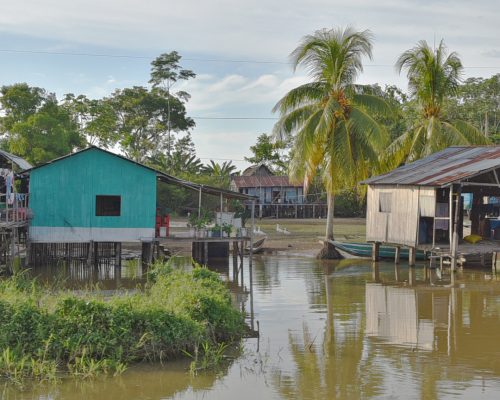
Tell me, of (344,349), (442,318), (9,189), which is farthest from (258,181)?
(344,349)

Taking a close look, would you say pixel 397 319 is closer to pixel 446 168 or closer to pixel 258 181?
pixel 446 168

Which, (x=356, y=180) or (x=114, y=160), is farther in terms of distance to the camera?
(x=356, y=180)

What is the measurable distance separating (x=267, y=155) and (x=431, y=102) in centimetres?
2713

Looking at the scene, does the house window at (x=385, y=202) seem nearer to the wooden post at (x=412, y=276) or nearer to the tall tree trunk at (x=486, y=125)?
the wooden post at (x=412, y=276)

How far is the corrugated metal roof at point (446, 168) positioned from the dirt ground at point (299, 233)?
598 cm

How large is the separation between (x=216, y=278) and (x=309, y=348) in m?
3.27

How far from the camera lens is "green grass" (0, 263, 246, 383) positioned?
10.4 meters

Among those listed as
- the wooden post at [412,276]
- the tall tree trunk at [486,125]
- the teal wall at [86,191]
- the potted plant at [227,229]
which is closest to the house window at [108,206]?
the teal wall at [86,191]

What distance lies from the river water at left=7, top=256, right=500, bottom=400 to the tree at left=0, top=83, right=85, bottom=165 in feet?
60.4

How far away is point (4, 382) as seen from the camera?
394 inches

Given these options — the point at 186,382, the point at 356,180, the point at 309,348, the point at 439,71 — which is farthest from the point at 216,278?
the point at 439,71

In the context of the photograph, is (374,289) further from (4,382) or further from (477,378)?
(4,382)

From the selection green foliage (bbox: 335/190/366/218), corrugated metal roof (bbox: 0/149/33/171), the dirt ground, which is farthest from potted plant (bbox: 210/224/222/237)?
green foliage (bbox: 335/190/366/218)

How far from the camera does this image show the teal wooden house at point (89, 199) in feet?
76.9
